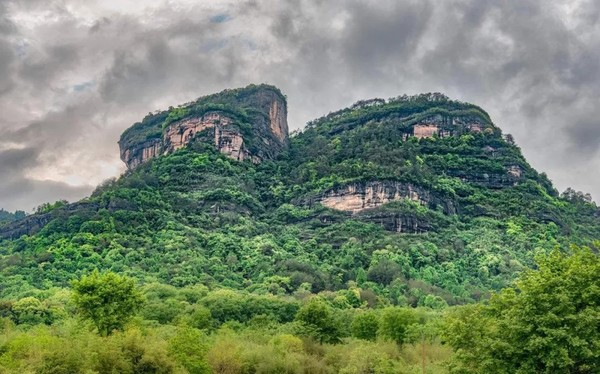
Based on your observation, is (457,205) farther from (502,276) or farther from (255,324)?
(255,324)

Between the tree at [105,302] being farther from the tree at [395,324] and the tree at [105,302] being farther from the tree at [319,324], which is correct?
the tree at [395,324]

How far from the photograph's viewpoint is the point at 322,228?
158 m

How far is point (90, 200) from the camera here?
155625mm

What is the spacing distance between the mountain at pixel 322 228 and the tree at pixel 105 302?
53.9m

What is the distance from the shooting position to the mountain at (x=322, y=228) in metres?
121

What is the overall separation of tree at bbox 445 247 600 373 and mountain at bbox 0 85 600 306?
255ft

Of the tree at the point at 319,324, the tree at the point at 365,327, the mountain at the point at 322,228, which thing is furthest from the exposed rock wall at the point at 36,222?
the tree at the point at 319,324

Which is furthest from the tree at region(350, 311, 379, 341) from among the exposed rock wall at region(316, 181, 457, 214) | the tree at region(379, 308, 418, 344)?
the exposed rock wall at region(316, 181, 457, 214)

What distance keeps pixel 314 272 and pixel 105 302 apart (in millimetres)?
71816

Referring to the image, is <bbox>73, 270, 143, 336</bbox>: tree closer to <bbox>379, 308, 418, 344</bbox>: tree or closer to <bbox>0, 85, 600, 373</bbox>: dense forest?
<bbox>0, 85, 600, 373</bbox>: dense forest

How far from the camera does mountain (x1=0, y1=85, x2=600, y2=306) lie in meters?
121

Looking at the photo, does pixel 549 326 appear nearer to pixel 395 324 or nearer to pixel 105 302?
pixel 105 302

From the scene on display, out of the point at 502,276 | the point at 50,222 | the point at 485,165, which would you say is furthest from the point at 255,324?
the point at 485,165

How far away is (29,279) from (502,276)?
329 ft
